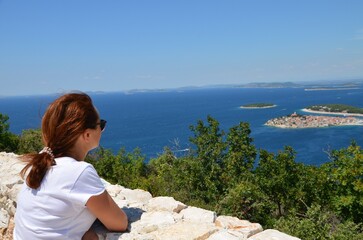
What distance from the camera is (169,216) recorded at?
10.3ft

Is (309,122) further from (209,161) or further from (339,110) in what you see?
(209,161)

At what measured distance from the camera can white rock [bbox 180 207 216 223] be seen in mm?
3146

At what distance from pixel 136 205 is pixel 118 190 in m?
0.79

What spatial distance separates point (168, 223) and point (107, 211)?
904mm

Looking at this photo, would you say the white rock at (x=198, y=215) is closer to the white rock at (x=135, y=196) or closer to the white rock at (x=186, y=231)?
the white rock at (x=186, y=231)

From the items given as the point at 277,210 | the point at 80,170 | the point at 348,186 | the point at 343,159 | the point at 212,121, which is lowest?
the point at 277,210

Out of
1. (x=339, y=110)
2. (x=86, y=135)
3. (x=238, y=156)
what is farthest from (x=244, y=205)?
(x=339, y=110)

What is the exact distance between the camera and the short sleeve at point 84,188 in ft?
6.63

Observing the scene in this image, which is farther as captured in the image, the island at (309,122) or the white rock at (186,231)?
the island at (309,122)

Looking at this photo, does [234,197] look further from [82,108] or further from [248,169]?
[82,108]

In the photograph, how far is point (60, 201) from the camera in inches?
80.6

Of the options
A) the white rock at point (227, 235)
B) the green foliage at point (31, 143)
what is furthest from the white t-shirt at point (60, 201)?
the green foliage at point (31, 143)

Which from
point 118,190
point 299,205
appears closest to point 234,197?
point 299,205

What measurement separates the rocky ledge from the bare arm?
174 mm
